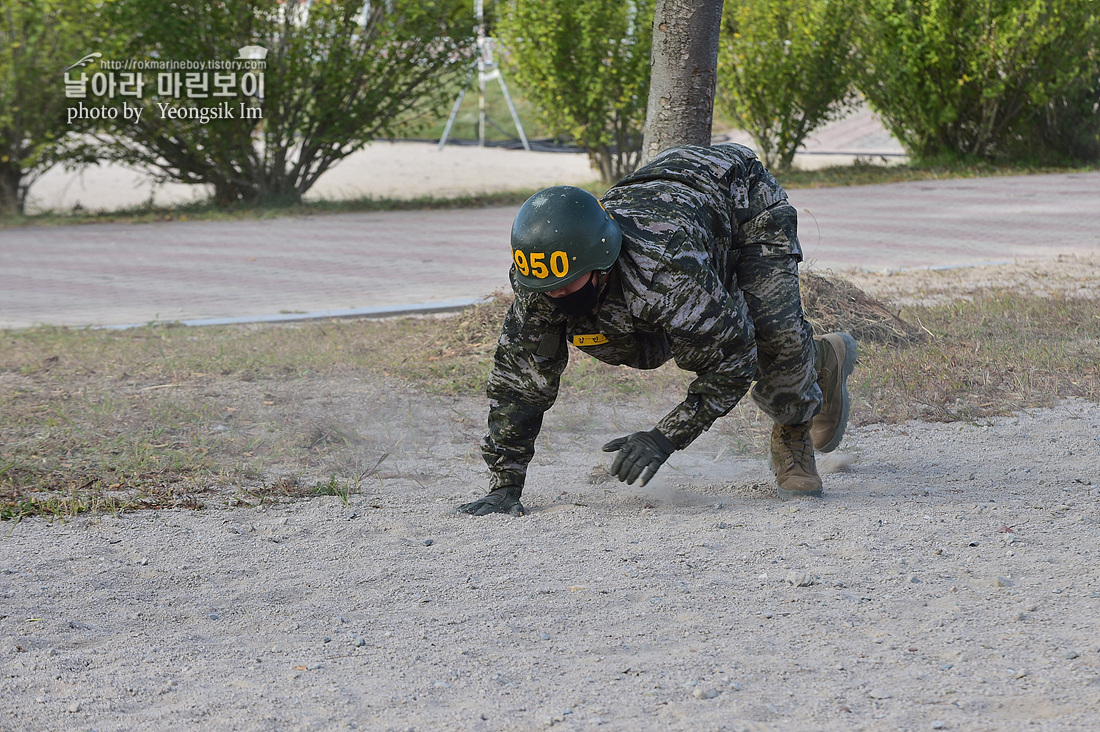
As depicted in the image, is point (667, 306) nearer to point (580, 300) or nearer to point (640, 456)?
point (580, 300)

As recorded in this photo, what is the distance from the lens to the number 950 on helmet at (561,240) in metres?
3.16

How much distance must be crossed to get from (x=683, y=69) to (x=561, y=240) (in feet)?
10.7

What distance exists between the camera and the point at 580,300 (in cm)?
336

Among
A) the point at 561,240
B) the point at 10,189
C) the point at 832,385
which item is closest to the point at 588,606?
the point at 561,240

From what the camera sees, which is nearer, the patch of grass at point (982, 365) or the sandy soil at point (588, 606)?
the sandy soil at point (588, 606)

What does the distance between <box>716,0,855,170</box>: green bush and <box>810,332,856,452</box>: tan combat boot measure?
12070 mm

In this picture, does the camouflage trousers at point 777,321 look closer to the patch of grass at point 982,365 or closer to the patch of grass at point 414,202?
the patch of grass at point 982,365

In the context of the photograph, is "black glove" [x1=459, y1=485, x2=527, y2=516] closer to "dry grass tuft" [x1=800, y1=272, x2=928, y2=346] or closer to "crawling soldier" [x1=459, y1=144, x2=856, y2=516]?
"crawling soldier" [x1=459, y1=144, x2=856, y2=516]

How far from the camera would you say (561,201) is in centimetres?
323

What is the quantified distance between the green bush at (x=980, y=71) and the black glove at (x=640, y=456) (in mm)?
13208

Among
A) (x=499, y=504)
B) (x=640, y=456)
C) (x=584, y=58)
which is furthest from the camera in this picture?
(x=584, y=58)

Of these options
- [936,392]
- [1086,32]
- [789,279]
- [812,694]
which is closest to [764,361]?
[789,279]

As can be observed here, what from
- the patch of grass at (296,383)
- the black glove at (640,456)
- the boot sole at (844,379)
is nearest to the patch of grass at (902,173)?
the patch of grass at (296,383)

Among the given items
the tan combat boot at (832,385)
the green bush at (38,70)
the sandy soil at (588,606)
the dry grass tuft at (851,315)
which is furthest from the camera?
the green bush at (38,70)
